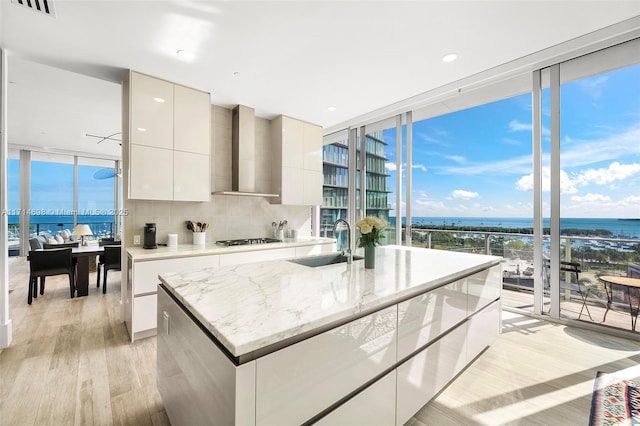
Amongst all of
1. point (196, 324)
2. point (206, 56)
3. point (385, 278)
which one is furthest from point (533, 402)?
point (206, 56)

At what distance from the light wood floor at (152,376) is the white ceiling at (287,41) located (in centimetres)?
265

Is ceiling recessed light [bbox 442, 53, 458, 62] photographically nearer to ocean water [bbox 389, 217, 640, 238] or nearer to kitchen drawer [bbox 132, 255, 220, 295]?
ocean water [bbox 389, 217, 640, 238]

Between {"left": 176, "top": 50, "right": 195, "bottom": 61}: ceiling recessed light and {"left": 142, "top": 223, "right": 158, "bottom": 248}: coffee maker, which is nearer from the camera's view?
{"left": 176, "top": 50, "right": 195, "bottom": 61}: ceiling recessed light

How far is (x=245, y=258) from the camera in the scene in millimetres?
3225

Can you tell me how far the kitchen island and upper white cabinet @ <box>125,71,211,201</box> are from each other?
1.80m

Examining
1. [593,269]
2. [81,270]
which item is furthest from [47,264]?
[593,269]

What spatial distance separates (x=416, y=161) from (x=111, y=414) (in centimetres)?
416

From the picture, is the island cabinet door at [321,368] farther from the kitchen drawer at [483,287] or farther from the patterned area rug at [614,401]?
the patterned area rug at [614,401]

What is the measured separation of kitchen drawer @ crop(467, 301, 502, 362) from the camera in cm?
210

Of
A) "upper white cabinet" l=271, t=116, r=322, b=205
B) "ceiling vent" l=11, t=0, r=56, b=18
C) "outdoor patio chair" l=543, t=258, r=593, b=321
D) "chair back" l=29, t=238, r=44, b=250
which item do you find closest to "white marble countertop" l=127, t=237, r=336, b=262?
"upper white cabinet" l=271, t=116, r=322, b=205

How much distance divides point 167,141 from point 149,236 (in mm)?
1055

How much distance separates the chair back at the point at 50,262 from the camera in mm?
3633

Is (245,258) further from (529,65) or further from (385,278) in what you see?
(529,65)

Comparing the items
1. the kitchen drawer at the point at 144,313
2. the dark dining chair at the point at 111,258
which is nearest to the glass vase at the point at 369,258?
the kitchen drawer at the point at 144,313
